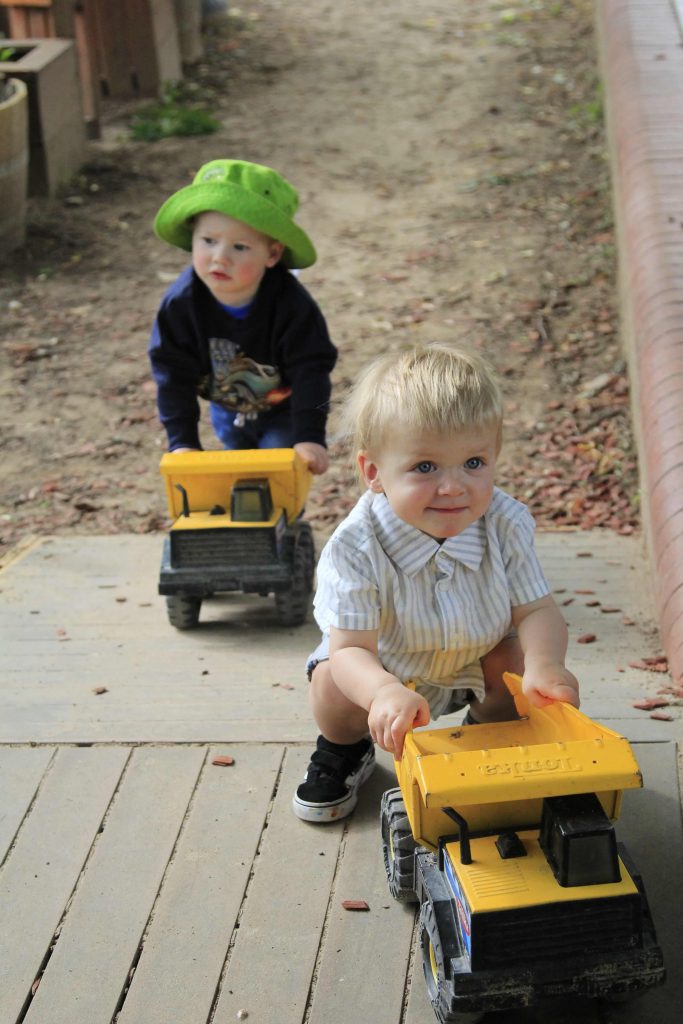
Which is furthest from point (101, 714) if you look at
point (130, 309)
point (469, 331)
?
point (130, 309)

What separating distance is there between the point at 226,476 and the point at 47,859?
1497 millimetres

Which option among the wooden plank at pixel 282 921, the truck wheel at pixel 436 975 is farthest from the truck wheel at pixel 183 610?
the truck wheel at pixel 436 975

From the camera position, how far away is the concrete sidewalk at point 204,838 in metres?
2.22

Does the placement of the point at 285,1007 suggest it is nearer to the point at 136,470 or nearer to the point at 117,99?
the point at 136,470

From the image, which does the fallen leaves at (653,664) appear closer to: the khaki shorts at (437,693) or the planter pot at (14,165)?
the khaki shorts at (437,693)

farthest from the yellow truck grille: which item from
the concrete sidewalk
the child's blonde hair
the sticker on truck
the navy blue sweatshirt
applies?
the sticker on truck

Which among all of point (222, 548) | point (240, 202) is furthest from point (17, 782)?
point (240, 202)

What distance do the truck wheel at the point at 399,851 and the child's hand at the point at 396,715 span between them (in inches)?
8.0

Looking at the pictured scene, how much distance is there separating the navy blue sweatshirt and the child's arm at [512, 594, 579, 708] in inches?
58.9

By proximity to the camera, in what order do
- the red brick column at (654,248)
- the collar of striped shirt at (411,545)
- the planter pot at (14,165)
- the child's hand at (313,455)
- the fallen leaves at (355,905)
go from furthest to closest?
the planter pot at (14,165) < the child's hand at (313,455) < the red brick column at (654,248) < the collar of striped shirt at (411,545) < the fallen leaves at (355,905)

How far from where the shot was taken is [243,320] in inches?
155

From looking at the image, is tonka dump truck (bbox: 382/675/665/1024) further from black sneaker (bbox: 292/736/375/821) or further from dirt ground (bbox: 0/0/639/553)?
dirt ground (bbox: 0/0/639/553)

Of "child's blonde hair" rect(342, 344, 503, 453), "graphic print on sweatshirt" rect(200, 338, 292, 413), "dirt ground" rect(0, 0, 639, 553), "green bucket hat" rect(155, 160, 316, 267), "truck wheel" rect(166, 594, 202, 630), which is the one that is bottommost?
"dirt ground" rect(0, 0, 639, 553)

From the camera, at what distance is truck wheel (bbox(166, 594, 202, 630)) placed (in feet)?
12.4
